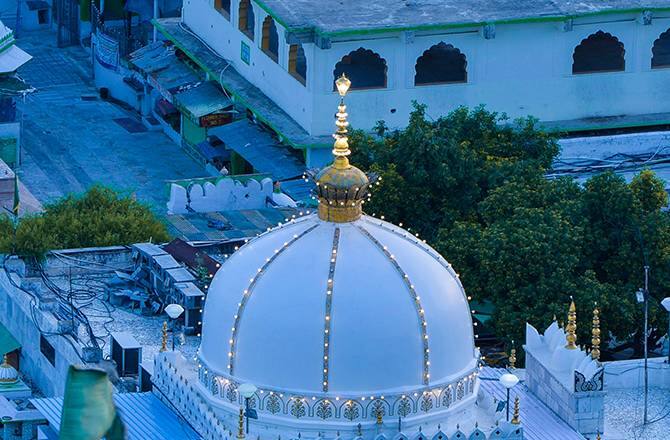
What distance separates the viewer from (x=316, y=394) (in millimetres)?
43562

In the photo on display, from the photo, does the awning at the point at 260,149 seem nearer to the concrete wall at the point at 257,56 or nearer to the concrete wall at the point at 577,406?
the concrete wall at the point at 257,56

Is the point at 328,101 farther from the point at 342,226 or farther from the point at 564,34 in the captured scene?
the point at 342,226

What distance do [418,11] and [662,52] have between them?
858 centimetres

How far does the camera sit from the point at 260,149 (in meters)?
75.6

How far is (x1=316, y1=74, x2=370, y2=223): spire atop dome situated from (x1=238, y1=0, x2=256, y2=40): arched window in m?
34.8

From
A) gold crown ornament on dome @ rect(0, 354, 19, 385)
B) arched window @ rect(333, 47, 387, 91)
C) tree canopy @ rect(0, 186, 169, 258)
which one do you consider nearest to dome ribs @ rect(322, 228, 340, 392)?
gold crown ornament on dome @ rect(0, 354, 19, 385)

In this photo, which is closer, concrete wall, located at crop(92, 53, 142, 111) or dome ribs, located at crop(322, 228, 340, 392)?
dome ribs, located at crop(322, 228, 340, 392)

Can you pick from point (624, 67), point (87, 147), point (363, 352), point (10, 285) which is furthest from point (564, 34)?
point (363, 352)

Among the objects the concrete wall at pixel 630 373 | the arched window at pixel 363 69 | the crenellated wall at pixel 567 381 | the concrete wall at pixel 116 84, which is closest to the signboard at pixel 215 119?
the arched window at pixel 363 69

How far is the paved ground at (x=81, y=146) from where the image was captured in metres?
80.1

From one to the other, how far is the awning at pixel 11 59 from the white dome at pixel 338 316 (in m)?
37.4

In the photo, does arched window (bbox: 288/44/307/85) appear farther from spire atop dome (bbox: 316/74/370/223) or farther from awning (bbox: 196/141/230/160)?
spire atop dome (bbox: 316/74/370/223)

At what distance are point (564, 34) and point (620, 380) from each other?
25497mm

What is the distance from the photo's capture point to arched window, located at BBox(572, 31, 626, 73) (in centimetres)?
7769
